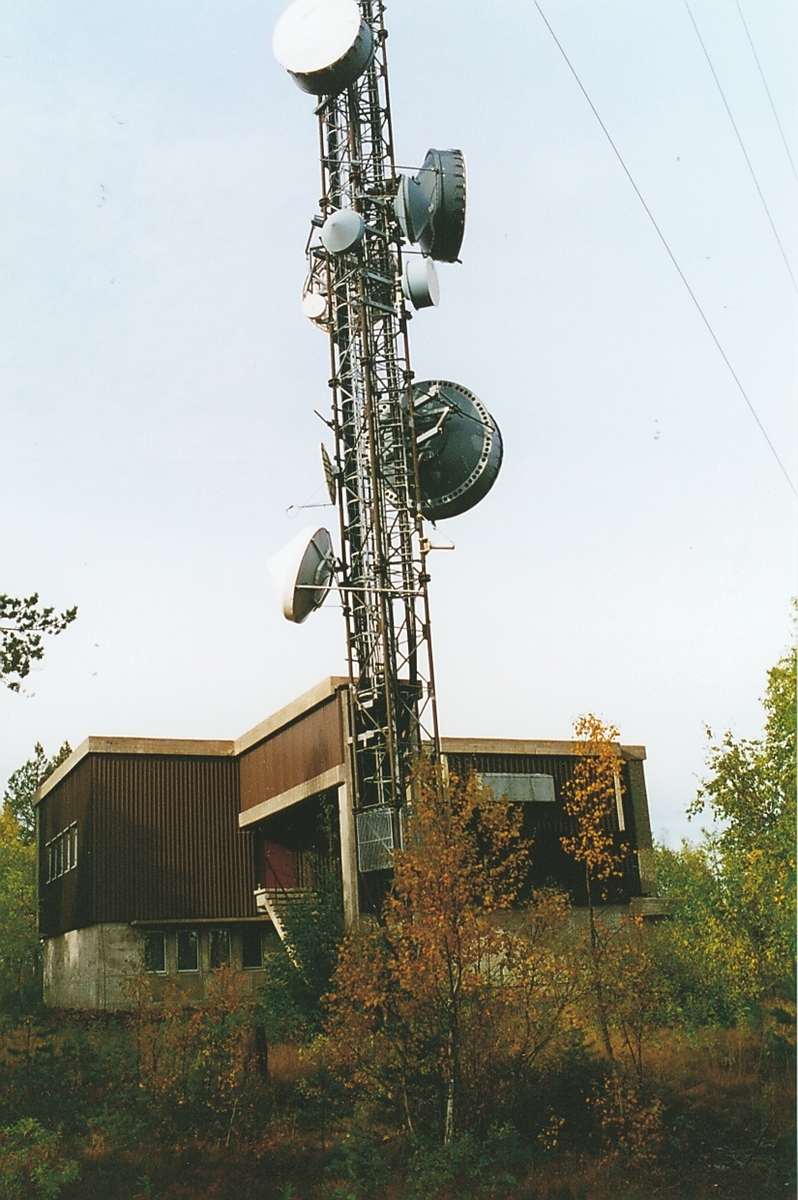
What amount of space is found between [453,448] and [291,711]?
7.43 metres

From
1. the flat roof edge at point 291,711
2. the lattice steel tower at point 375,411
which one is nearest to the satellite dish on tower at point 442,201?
the lattice steel tower at point 375,411

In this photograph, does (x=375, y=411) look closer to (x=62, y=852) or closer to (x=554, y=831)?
(x=554, y=831)

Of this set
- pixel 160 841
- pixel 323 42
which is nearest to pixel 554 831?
pixel 160 841

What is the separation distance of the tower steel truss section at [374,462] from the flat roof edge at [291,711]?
4.18ft

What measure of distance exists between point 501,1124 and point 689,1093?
4.70 meters

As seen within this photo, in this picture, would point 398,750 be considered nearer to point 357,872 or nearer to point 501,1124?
point 357,872

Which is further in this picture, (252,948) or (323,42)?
(252,948)

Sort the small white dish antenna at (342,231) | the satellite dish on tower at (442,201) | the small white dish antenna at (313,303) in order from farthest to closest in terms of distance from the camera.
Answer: the small white dish antenna at (313,303)
the satellite dish on tower at (442,201)
the small white dish antenna at (342,231)

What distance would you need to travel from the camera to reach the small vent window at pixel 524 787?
26.5 meters

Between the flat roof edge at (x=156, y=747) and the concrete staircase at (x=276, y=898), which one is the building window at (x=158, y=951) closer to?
the concrete staircase at (x=276, y=898)

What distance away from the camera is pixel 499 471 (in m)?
25.7

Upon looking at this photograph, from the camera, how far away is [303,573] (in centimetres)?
2298

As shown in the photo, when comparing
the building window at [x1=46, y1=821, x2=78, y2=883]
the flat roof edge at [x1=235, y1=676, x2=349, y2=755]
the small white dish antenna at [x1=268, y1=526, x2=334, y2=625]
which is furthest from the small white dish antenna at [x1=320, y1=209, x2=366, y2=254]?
the building window at [x1=46, y1=821, x2=78, y2=883]

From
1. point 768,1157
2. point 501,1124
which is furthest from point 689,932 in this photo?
point 501,1124
